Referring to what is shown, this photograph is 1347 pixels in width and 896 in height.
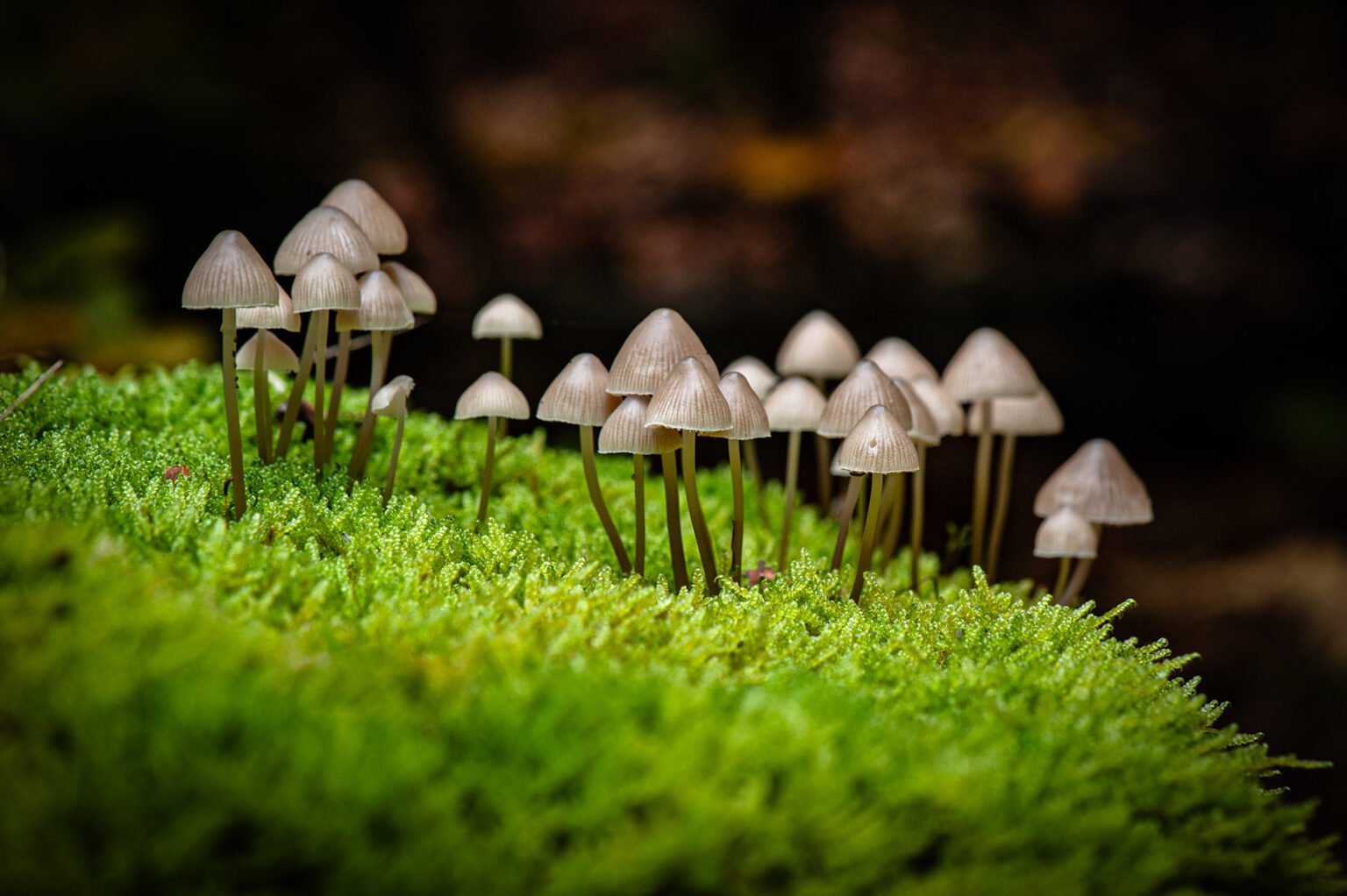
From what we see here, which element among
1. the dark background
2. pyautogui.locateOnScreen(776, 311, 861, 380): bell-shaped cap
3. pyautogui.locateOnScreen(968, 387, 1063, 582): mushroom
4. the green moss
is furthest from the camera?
the dark background

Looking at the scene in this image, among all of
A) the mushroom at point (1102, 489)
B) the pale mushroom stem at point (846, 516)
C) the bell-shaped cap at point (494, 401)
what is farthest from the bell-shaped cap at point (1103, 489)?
the bell-shaped cap at point (494, 401)

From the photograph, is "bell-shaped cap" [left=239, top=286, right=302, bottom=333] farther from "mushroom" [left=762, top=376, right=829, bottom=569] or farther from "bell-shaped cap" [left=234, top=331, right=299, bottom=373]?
"mushroom" [left=762, top=376, right=829, bottom=569]

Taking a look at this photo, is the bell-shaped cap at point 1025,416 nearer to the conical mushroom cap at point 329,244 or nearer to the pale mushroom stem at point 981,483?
the pale mushroom stem at point 981,483

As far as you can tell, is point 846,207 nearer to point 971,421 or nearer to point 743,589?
point 971,421

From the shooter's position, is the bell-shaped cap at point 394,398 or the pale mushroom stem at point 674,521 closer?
the pale mushroom stem at point 674,521

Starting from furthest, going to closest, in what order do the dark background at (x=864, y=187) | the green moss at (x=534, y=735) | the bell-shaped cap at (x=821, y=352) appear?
the dark background at (x=864, y=187), the bell-shaped cap at (x=821, y=352), the green moss at (x=534, y=735)

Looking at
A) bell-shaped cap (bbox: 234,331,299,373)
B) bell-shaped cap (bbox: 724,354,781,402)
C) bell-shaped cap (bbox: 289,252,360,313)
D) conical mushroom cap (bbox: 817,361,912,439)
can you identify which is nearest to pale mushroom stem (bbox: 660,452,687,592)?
conical mushroom cap (bbox: 817,361,912,439)
